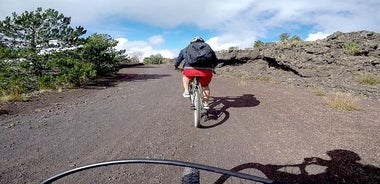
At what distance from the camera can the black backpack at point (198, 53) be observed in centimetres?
616

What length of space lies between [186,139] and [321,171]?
2.26 meters

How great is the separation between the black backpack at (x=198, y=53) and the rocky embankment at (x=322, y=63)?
797 centimetres

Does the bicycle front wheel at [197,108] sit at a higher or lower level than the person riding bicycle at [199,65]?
lower

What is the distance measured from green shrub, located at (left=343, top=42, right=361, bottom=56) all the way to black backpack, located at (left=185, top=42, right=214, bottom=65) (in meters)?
14.5

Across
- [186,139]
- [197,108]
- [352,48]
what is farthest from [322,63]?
[186,139]

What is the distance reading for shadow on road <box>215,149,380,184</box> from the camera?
3788mm

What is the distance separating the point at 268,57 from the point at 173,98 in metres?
12.3

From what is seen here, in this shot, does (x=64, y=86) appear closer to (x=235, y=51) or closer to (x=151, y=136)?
(x=151, y=136)

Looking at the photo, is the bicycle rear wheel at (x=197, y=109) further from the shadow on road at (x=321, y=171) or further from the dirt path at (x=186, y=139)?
the shadow on road at (x=321, y=171)

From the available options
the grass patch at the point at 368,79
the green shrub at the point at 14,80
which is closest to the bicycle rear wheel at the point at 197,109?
the green shrub at the point at 14,80

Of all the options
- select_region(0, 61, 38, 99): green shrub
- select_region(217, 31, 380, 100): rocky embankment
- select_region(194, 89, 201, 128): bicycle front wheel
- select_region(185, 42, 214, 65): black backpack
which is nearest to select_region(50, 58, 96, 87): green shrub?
select_region(0, 61, 38, 99): green shrub

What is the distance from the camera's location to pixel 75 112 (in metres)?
7.78

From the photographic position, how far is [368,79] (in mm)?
14180

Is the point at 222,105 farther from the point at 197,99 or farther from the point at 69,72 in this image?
the point at 69,72
